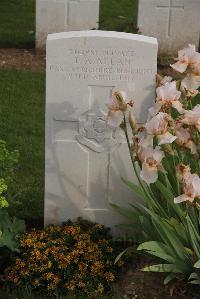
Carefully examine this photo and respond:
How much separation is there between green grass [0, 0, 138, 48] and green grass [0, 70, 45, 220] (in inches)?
52.8

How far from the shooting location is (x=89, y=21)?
→ 8.23 m

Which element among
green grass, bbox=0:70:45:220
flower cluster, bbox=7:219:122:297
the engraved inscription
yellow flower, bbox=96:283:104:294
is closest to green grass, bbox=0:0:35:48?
green grass, bbox=0:70:45:220

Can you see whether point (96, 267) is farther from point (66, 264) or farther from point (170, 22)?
point (170, 22)

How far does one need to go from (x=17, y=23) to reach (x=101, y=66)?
625 centimetres

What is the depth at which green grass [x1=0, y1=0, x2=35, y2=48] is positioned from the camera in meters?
8.73

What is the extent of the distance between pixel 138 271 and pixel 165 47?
5.10m

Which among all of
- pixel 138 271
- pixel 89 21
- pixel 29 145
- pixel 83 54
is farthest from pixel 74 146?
pixel 89 21

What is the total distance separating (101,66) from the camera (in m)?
3.81

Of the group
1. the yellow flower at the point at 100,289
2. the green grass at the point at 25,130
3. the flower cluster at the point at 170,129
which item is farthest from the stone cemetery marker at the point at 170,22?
the yellow flower at the point at 100,289

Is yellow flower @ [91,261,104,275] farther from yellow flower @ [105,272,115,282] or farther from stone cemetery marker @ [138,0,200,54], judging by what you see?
stone cemetery marker @ [138,0,200,54]

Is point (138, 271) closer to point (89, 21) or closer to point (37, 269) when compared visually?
point (37, 269)

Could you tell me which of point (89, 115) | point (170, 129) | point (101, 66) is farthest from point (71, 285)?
point (101, 66)

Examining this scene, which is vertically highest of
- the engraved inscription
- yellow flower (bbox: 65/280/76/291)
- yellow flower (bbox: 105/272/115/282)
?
the engraved inscription

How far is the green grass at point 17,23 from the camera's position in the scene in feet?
28.6
